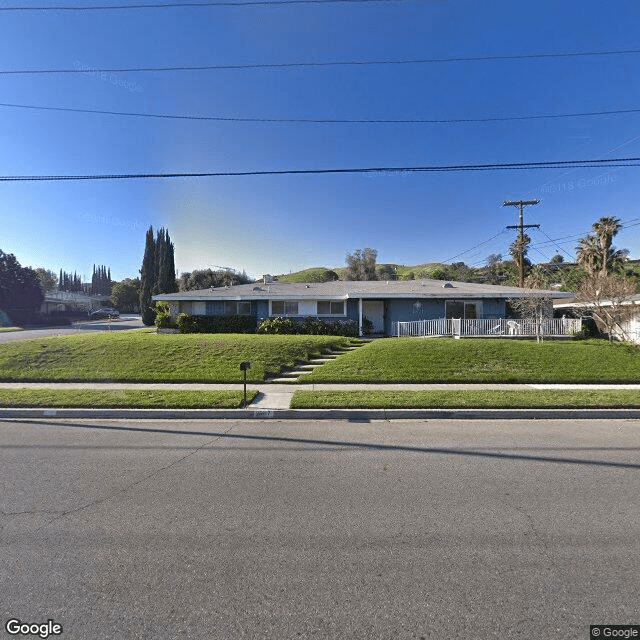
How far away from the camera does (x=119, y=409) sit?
278 inches

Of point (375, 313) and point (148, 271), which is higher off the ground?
point (148, 271)

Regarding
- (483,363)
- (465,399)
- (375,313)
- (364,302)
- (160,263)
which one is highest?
(160,263)

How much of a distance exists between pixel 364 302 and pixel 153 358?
11.9m

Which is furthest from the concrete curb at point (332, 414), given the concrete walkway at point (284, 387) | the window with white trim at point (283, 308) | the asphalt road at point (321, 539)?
the window with white trim at point (283, 308)

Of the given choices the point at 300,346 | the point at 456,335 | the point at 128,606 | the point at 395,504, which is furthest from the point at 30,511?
the point at 456,335

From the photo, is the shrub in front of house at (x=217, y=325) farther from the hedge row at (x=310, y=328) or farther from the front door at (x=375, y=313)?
the front door at (x=375, y=313)

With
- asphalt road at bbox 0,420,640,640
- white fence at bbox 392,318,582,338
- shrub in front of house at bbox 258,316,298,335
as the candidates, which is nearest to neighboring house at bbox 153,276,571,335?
shrub in front of house at bbox 258,316,298,335

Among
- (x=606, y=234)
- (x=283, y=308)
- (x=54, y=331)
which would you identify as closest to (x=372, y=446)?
(x=283, y=308)

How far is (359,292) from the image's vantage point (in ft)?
62.3

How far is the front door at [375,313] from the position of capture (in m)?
20.1

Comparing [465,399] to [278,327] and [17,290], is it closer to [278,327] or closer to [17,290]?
[278,327]

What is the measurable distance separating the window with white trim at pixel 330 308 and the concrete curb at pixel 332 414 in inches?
523

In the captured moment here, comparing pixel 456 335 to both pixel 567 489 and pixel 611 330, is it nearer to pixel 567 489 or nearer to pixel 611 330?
pixel 611 330

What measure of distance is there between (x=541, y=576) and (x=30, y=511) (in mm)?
4483
